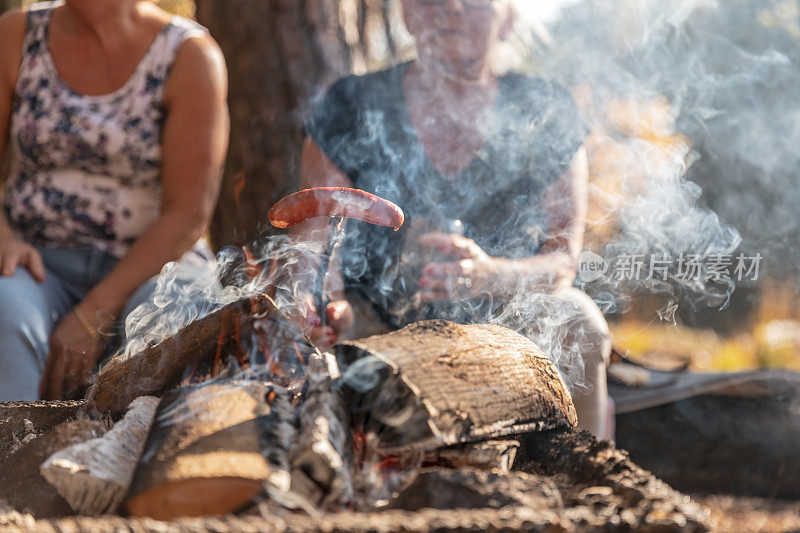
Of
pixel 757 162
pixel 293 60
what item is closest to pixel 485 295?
pixel 293 60

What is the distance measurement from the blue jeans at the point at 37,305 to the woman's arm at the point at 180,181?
0.24 ft

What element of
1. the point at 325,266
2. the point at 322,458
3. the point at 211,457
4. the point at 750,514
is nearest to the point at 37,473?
the point at 211,457

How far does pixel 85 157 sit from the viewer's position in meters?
2.43

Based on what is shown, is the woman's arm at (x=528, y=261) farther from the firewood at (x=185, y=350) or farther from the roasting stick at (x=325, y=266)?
the firewood at (x=185, y=350)

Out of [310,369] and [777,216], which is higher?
[310,369]

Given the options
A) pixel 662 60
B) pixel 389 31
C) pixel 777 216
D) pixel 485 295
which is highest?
pixel 389 31

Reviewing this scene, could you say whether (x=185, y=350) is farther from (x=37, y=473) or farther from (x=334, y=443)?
(x=334, y=443)

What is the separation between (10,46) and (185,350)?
1.74 m

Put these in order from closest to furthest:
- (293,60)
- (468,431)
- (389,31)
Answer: (468,431)
(293,60)
(389,31)

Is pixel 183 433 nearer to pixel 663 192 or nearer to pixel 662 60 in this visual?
pixel 663 192

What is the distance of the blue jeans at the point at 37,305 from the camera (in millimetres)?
2133

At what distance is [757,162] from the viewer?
5.49 meters

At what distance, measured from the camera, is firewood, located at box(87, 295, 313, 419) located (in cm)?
149

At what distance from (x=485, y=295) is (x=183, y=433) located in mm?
1197
